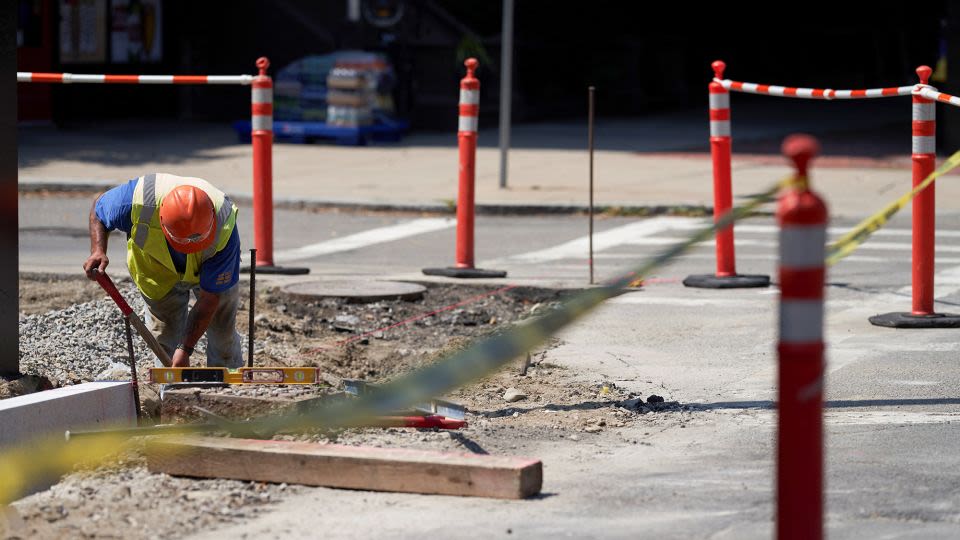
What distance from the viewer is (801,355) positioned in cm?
373

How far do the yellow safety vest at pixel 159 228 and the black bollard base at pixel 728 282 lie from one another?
4003 millimetres

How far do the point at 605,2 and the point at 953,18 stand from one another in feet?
27.5

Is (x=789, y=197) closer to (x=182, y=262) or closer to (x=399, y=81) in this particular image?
(x=182, y=262)

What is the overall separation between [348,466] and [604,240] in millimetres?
7941

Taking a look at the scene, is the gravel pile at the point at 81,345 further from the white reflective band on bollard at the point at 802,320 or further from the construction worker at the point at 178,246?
the white reflective band on bollard at the point at 802,320

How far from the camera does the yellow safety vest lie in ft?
A: 23.8

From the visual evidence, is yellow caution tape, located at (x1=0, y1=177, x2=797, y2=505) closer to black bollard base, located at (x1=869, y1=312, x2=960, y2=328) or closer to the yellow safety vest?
the yellow safety vest

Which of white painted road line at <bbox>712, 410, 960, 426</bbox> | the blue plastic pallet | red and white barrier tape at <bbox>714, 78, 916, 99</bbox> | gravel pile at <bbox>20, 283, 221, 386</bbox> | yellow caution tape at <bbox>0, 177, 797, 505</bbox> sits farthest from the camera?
the blue plastic pallet

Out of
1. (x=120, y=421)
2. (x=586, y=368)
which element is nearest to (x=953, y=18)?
(x=586, y=368)

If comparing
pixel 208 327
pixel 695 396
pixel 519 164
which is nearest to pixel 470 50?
pixel 519 164

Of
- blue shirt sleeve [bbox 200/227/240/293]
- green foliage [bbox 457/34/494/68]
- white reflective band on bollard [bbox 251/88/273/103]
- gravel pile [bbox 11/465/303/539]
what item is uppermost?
green foliage [bbox 457/34/494/68]

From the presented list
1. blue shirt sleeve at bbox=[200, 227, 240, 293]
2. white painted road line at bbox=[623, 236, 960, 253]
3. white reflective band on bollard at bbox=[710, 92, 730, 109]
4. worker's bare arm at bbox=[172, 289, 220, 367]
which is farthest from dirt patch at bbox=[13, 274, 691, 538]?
white painted road line at bbox=[623, 236, 960, 253]

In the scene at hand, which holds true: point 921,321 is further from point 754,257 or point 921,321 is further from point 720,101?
point 754,257

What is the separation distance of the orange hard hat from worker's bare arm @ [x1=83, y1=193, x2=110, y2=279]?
28 cm
